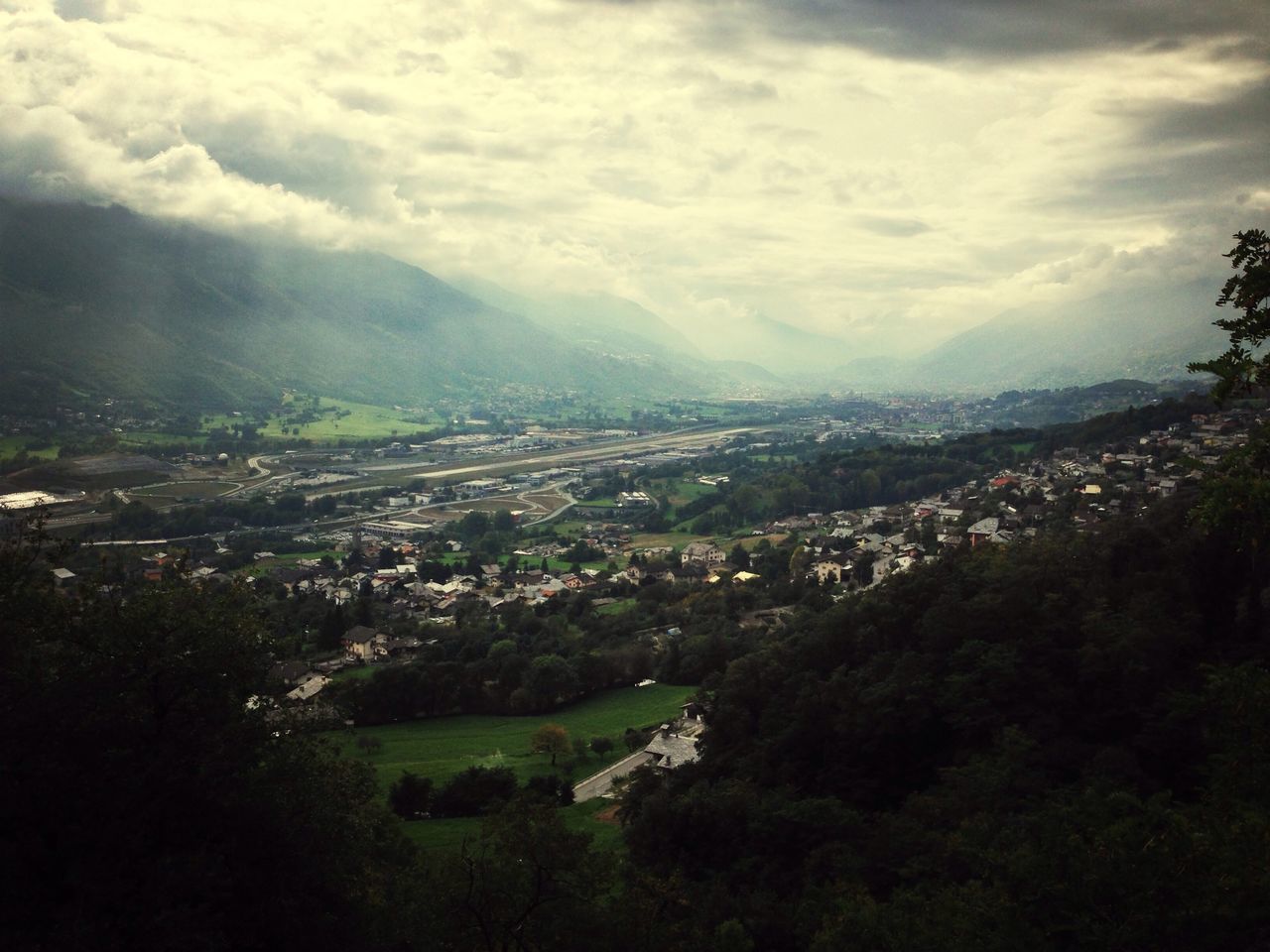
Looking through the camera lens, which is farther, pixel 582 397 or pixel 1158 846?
pixel 582 397

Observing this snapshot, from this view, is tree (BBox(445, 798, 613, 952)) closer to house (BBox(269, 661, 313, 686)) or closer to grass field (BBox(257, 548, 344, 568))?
house (BBox(269, 661, 313, 686))

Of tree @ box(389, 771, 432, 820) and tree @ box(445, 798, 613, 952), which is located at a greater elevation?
tree @ box(445, 798, 613, 952)

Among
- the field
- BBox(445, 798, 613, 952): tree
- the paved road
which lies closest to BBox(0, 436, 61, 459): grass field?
the field

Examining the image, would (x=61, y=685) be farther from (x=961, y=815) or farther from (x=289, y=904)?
(x=961, y=815)

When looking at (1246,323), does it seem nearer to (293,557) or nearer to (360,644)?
(360,644)

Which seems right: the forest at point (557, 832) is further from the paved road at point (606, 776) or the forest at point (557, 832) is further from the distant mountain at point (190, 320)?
the distant mountain at point (190, 320)

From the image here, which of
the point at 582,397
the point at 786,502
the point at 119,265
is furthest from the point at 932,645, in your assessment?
the point at 582,397

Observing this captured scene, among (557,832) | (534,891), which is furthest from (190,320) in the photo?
(534,891)
